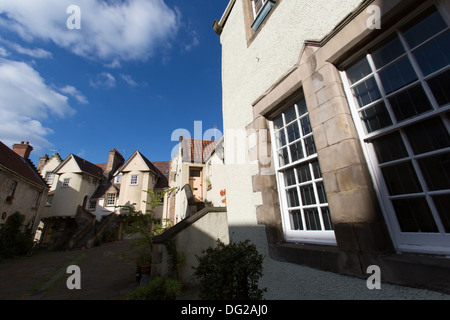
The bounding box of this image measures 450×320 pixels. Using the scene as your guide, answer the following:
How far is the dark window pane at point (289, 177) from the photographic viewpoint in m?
3.07

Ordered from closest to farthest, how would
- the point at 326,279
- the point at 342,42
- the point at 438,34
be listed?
1. the point at 438,34
2. the point at 326,279
3. the point at 342,42

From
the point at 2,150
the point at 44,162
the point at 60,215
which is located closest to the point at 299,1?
the point at 2,150

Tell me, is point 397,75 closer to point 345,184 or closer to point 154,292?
point 345,184

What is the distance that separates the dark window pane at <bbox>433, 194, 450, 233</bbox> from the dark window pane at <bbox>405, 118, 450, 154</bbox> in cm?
44

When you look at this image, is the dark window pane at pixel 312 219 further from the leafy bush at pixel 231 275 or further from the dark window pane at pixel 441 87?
the dark window pane at pixel 441 87

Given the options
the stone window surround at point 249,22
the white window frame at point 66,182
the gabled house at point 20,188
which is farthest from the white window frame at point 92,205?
the stone window surround at point 249,22

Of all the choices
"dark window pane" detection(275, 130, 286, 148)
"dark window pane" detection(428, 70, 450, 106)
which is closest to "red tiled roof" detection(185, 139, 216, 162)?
"dark window pane" detection(275, 130, 286, 148)

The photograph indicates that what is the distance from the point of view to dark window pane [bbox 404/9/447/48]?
5.82 feet

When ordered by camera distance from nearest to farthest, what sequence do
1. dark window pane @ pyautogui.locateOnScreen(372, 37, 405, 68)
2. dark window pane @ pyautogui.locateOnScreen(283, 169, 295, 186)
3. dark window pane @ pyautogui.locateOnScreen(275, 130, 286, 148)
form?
dark window pane @ pyautogui.locateOnScreen(372, 37, 405, 68) < dark window pane @ pyautogui.locateOnScreen(283, 169, 295, 186) < dark window pane @ pyautogui.locateOnScreen(275, 130, 286, 148)

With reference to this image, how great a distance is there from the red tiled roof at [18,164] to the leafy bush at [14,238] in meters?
3.78

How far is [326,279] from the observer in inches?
86.2

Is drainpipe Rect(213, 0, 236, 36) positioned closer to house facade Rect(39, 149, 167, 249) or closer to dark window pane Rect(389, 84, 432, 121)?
dark window pane Rect(389, 84, 432, 121)
